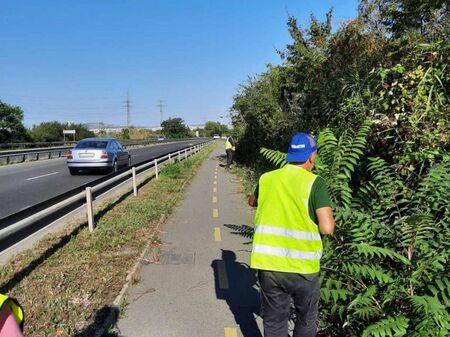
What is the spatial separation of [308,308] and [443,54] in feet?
12.7

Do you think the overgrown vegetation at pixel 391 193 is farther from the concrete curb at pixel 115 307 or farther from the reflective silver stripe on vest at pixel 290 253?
the concrete curb at pixel 115 307

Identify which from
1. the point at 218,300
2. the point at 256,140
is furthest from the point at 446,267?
the point at 256,140

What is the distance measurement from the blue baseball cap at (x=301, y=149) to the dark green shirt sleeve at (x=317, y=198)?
Answer: 0.80 ft

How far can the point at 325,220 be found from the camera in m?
3.33

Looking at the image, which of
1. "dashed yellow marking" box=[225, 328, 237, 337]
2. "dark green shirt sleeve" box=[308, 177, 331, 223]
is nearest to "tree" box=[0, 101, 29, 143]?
"dashed yellow marking" box=[225, 328, 237, 337]

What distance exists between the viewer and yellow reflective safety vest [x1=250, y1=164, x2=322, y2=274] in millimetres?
3451

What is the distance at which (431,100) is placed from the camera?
5.66m

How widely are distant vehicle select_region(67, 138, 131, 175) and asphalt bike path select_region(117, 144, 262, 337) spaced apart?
1111 centimetres

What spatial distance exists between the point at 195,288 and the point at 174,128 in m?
153

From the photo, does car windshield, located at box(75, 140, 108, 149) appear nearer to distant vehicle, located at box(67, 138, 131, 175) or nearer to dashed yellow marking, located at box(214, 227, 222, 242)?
distant vehicle, located at box(67, 138, 131, 175)

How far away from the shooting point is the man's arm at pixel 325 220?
3328mm

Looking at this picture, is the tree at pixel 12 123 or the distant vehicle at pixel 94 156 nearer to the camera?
the distant vehicle at pixel 94 156

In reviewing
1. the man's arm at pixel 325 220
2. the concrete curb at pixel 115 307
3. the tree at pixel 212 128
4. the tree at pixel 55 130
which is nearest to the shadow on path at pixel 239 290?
the concrete curb at pixel 115 307

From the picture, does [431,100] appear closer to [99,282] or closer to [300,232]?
[300,232]
